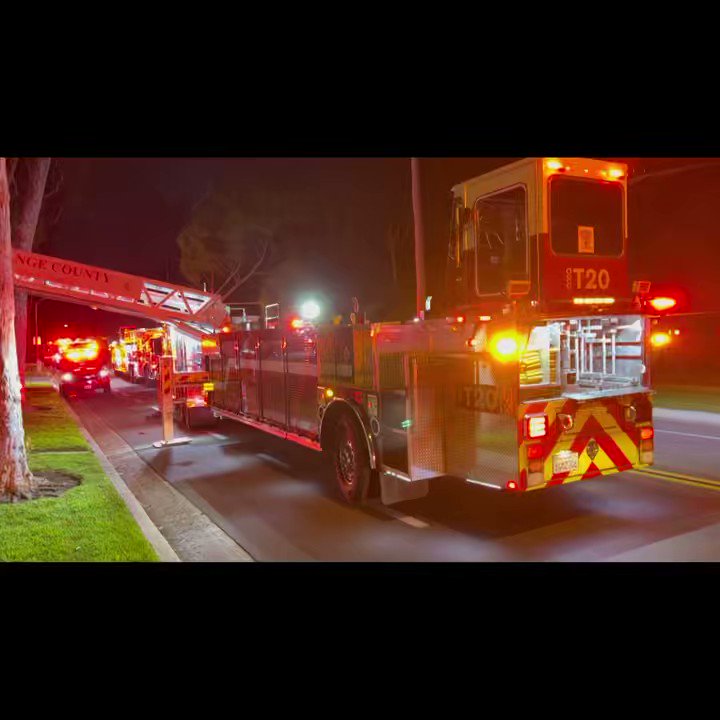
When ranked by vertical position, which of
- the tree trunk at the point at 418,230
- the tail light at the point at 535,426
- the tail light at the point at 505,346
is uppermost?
the tree trunk at the point at 418,230

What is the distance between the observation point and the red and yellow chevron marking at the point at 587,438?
571cm

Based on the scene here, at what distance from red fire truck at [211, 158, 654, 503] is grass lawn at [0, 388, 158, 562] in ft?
7.98

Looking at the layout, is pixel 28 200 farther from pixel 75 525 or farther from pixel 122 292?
pixel 75 525

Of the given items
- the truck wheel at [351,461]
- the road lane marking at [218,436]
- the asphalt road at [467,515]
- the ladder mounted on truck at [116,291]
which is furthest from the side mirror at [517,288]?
the ladder mounted on truck at [116,291]

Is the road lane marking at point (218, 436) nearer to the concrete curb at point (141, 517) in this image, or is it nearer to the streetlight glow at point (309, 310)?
the concrete curb at point (141, 517)

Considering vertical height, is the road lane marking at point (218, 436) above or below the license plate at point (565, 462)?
below

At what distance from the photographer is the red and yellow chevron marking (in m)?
5.71

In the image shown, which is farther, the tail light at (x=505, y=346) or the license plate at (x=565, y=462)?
the license plate at (x=565, y=462)

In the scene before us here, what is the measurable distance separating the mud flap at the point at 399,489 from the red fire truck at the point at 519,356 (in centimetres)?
1

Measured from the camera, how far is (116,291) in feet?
46.1

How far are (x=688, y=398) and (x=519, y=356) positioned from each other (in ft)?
43.7

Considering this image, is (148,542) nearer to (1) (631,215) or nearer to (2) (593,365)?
(2) (593,365)

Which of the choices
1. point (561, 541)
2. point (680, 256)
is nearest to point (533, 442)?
point (561, 541)

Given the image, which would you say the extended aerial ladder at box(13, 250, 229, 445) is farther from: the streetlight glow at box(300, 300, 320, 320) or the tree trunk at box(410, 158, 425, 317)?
the tree trunk at box(410, 158, 425, 317)
